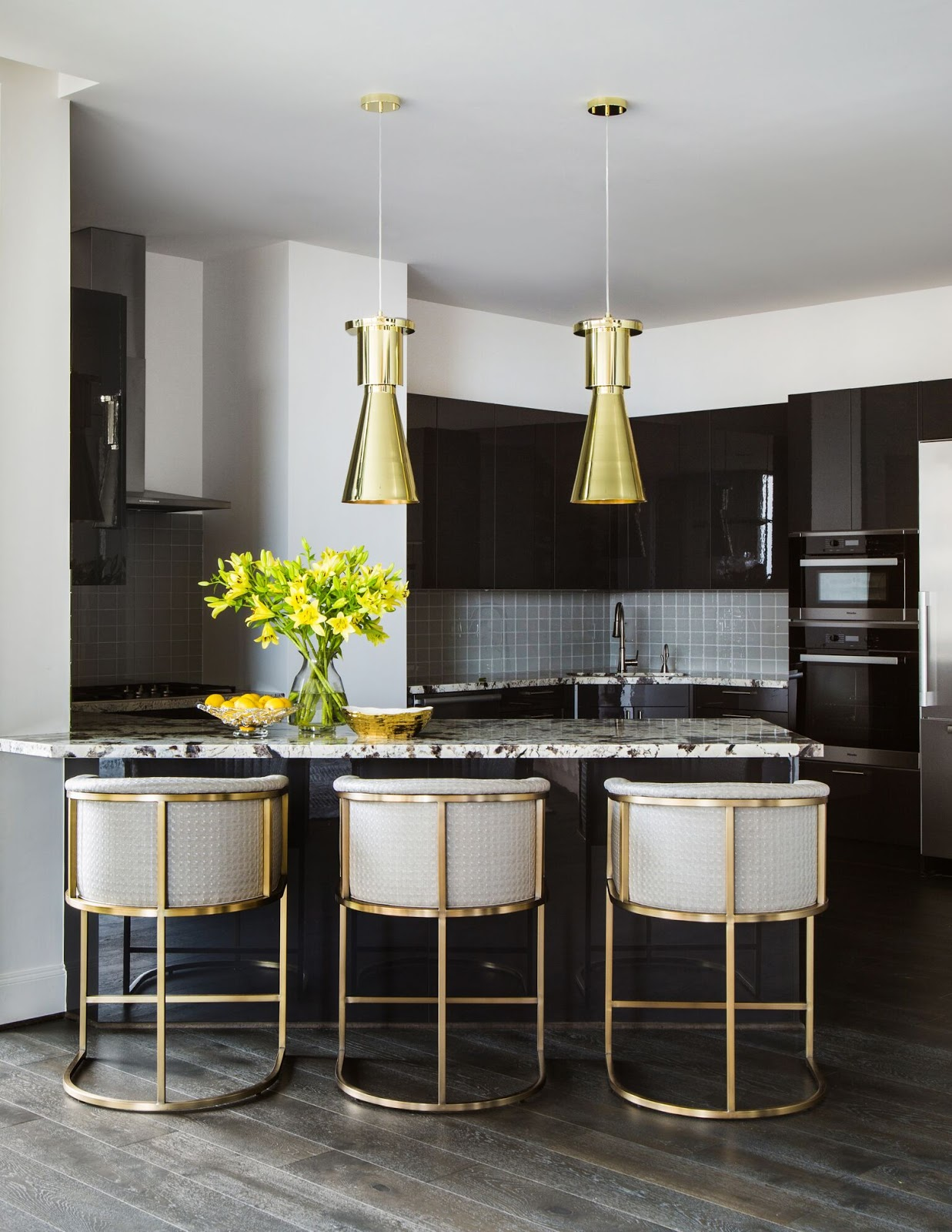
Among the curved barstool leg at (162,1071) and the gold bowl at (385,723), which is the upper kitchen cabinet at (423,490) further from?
the curved barstool leg at (162,1071)

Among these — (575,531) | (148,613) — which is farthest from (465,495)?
(148,613)

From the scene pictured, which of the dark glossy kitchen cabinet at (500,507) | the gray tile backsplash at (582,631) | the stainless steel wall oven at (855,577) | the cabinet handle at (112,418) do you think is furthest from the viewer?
the gray tile backsplash at (582,631)

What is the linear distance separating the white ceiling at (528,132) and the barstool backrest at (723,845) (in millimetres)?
2078

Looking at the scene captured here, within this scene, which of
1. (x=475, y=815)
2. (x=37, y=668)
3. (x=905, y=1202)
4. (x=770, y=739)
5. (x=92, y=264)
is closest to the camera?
(x=905, y=1202)

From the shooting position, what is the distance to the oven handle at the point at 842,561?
6441 mm

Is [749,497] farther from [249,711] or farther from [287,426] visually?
[249,711]

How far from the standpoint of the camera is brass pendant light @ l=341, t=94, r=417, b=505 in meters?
3.68

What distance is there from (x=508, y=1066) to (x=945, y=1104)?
1.16 metres

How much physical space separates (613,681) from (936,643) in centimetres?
177

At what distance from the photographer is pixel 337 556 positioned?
13.3 ft

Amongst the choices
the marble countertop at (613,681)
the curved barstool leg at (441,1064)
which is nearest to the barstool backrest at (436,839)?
the curved barstool leg at (441,1064)

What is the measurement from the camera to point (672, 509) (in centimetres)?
732

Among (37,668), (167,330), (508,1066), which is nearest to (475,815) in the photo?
(508,1066)

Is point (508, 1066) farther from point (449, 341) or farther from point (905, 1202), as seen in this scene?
point (449, 341)
